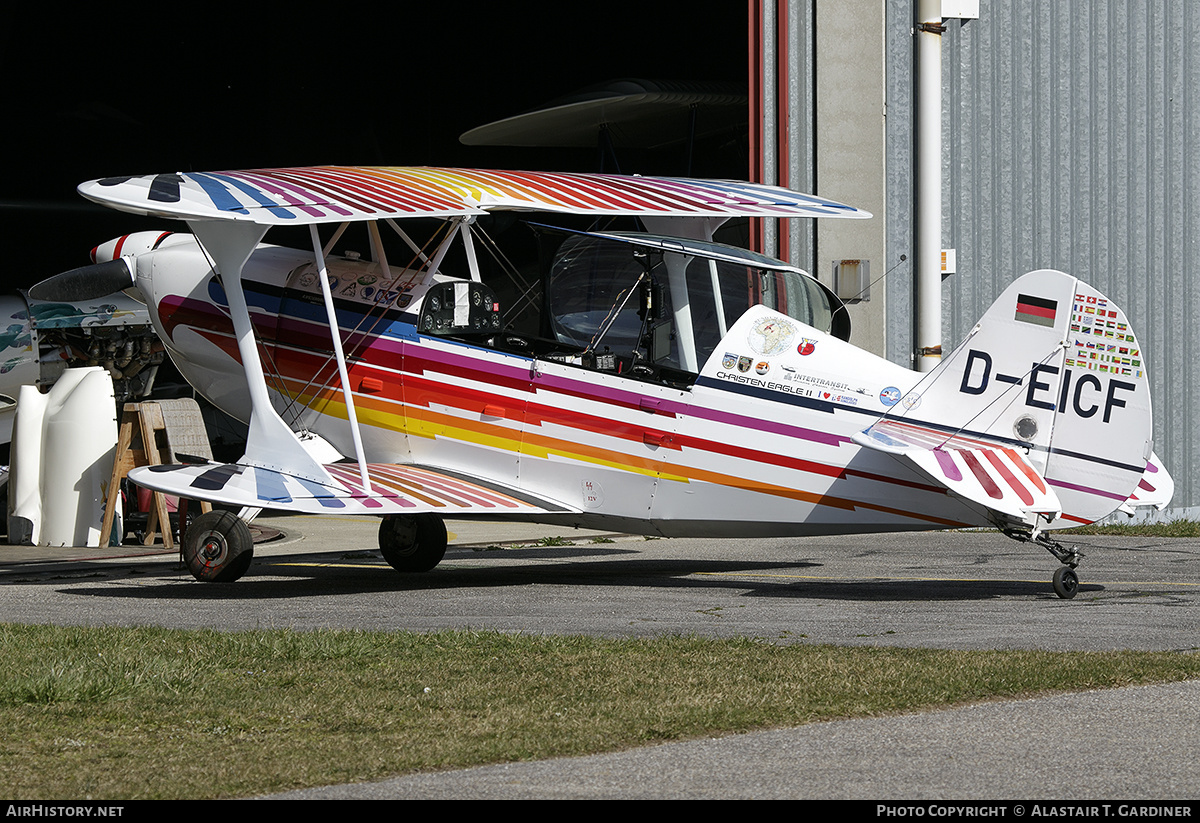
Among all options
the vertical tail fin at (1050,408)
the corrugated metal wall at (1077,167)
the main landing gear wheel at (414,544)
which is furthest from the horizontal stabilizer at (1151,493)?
the corrugated metal wall at (1077,167)

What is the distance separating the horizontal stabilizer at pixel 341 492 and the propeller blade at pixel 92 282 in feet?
7.69

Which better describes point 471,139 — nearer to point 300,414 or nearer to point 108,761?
point 300,414

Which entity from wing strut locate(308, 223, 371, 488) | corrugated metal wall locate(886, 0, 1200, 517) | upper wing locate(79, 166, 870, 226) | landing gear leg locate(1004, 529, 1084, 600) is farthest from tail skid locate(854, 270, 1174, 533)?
corrugated metal wall locate(886, 0, 1200, 517)

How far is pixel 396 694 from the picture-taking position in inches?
241

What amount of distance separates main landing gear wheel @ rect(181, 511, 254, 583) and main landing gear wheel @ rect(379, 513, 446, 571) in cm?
166

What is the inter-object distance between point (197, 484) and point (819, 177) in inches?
326

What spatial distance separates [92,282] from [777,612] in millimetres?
6435

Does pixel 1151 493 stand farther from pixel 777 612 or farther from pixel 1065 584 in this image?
pixel 777 612

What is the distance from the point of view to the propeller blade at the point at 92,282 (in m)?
11.6

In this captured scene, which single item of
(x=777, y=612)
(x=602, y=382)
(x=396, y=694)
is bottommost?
(x=777, y=612)

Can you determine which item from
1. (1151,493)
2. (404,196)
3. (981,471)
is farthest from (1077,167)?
(404,196)

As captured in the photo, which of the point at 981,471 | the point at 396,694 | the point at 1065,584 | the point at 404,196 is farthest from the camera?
the point at 404,196
